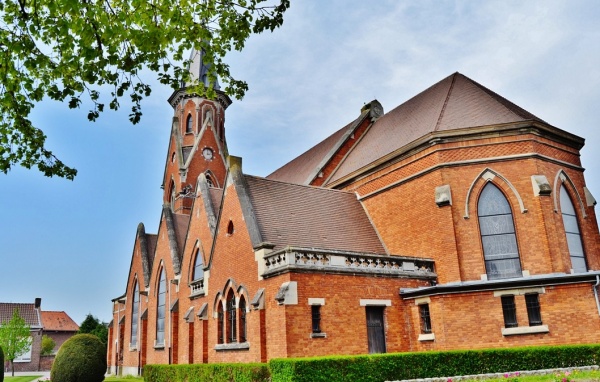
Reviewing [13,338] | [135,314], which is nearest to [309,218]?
[135,314]

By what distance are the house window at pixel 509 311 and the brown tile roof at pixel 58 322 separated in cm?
6706

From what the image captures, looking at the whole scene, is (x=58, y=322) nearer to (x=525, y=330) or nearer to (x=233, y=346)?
(x=233, y=346)

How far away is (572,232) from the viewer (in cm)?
2011

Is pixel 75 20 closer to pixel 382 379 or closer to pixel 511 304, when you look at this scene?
pixel 382 379

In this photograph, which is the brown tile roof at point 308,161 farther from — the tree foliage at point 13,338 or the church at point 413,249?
the tree foliage at point 13,338

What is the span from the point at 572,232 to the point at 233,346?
47.0 feet

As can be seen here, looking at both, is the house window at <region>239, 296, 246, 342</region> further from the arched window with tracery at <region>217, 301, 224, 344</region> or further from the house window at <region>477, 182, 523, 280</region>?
the house window at <region>477, 182, 523, 280</region>

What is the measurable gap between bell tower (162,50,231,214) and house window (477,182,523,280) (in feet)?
79.0

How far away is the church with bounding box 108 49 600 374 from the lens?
54.4ft

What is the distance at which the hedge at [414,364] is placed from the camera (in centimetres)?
1291

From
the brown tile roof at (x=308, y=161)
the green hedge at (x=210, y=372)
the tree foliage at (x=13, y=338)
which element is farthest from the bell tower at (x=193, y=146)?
the tree foliage at (x=13, y=338)

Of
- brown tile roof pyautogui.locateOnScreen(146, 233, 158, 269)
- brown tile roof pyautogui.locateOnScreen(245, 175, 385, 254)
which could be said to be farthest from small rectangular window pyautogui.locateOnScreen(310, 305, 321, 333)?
brown tile roof pyautogui.locateOnScreen(146, 233, 158, 269)

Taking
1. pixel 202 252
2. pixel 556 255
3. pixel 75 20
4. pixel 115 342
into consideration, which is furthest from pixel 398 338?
pixel 115 342

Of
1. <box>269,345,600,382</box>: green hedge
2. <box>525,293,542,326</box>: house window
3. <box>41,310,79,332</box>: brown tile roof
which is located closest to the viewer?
<box>269,345,600,382</box>: green hedge
